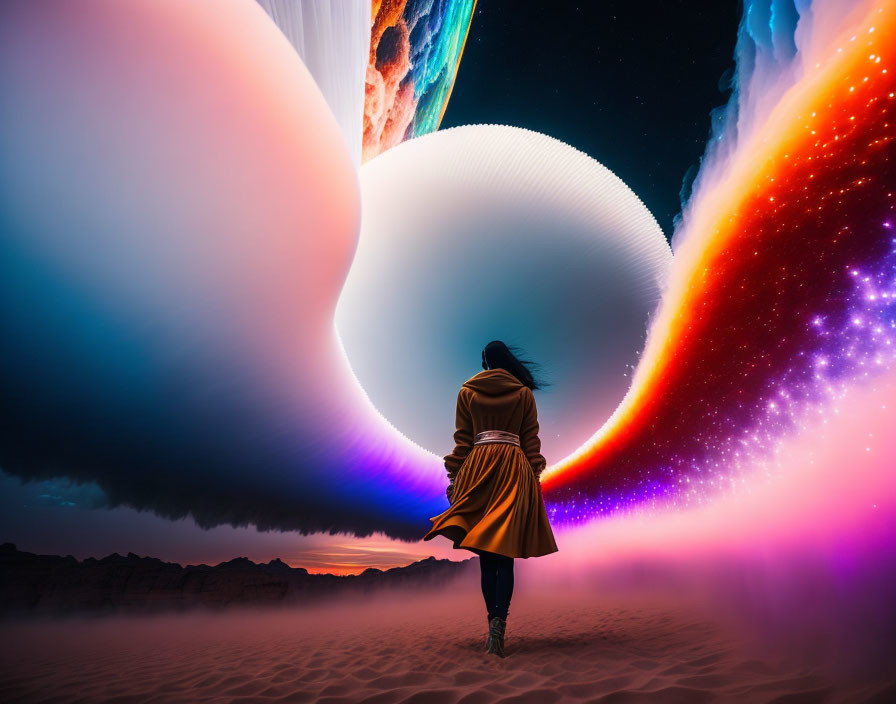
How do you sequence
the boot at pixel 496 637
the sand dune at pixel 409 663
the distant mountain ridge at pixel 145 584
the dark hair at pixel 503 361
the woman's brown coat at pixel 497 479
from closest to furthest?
the sand dune at pixel 409 663, the boot at pixel 496 637, the woman's brown coat at pixel 497 479, the dark hair at pixel 503 361, the distant mountain ridge at pixel 145 584

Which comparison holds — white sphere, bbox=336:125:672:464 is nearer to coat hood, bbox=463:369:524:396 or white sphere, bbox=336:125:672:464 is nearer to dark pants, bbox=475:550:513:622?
coat hood, bbox=463:369:524:396

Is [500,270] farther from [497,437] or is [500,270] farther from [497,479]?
[497,479]

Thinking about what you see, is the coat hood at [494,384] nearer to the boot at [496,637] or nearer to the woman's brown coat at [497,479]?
the woman's brown coat at [497,479]

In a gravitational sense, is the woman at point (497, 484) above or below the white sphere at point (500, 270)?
below

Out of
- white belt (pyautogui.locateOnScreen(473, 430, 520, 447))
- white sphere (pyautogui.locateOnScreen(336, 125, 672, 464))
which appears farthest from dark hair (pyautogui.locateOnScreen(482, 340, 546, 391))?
white sphere (pyautogui.locateOnScreen(336, 125, 672, 464))

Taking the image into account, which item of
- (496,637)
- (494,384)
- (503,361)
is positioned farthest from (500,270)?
(496,637)

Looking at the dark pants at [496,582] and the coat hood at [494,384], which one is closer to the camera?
the dark pants at [496,582]

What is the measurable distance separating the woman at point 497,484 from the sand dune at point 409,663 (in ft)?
1.18

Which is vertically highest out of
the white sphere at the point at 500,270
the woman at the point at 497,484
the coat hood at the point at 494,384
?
the white sphere at the point at 500,270

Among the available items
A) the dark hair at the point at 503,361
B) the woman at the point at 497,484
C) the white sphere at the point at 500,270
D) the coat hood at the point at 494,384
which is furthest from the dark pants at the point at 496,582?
the white sphere at the point at 500,270

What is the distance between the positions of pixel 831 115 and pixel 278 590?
541cm

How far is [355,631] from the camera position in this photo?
3561mm

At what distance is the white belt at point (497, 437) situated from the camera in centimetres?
242

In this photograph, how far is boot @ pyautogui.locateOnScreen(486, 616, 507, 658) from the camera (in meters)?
2.02
